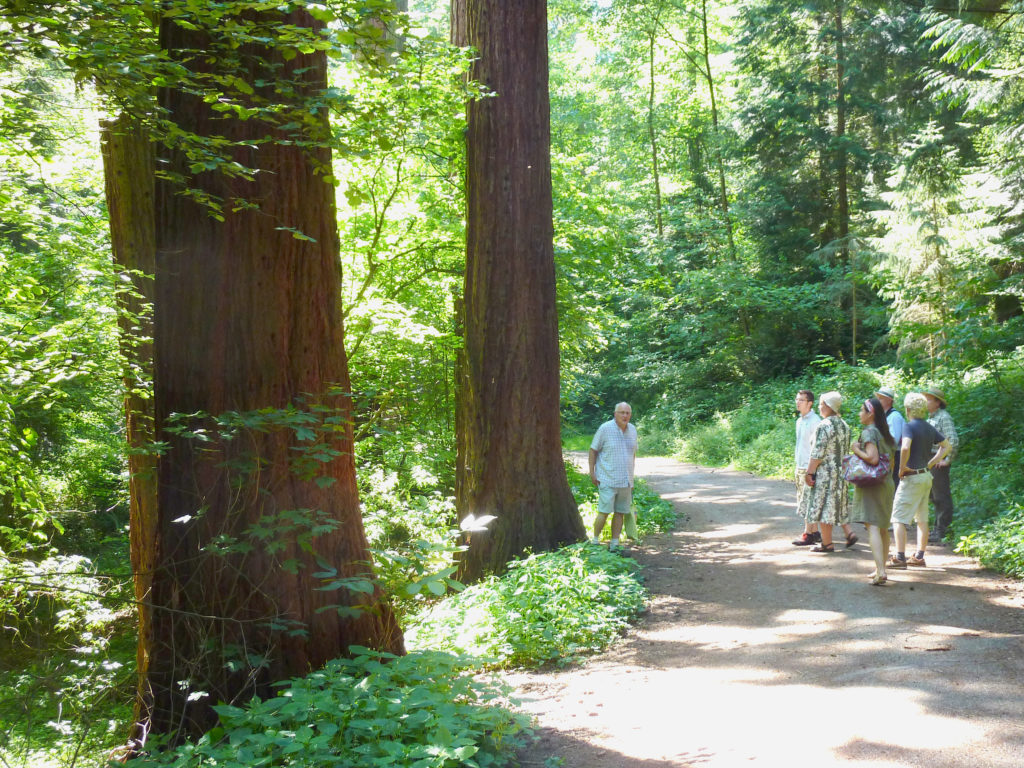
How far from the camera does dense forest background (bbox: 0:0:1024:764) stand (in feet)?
19.2

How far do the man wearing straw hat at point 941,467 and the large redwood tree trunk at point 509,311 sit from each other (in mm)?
4569

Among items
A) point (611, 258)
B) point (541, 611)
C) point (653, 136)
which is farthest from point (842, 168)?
point (541, 611)

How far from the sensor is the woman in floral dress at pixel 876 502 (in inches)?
325

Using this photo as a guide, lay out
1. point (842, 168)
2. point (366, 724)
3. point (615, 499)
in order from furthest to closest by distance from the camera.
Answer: point (842, 168) < point (615, 499) < point (366, 724)

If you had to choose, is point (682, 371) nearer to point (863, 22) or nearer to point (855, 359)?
point (855, 359)

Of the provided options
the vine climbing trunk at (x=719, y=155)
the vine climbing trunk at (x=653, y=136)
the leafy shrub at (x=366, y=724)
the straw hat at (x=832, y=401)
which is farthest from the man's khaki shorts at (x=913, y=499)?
the vine climbing trunk at (x=653, y=136)

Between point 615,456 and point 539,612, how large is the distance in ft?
10.7

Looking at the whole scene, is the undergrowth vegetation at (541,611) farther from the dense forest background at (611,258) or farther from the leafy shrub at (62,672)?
the leafy shrub at (62,672)

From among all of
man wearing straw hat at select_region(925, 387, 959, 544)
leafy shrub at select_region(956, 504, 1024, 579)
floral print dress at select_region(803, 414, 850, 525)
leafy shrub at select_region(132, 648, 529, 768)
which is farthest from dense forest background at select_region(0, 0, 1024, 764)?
floral print dress at select_region(803, 414, 850, 525)

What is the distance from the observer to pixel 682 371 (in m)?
31.9

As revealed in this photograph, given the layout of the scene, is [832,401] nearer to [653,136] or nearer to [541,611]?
[541,611]

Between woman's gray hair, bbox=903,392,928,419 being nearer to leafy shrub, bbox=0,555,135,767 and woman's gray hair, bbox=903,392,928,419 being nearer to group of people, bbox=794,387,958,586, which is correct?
group of people, bbox=794,387,958,586

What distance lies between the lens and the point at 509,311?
949 centimetres

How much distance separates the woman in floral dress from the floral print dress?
1199 mm
